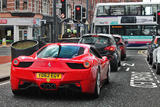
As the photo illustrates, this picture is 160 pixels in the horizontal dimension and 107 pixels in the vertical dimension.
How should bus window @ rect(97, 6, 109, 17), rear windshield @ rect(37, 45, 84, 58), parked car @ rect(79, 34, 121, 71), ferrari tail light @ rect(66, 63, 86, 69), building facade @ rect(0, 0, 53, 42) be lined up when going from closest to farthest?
ferrari tail light @ rect(66, 63, 86, 69) → rear windshield @ rect(37, 45, 84, 58) → parked car @ rect(79, 34, 121, 71) → bus window @ rect(97, 6, 109, 17) → building facade @ rect(0, 0, 53, 42)

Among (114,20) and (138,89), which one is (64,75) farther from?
(114,20)

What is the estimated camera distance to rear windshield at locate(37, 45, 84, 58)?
7662 millimetres

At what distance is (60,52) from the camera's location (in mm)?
7801

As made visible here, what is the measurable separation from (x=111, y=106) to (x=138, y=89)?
269cm

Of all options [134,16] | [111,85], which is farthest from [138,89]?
[134,16]

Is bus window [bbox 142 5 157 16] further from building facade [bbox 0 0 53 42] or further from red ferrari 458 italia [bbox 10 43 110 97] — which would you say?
red ferrari 458 italia [bbox 10 43 110 97]

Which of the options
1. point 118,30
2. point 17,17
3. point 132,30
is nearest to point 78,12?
point 118,30

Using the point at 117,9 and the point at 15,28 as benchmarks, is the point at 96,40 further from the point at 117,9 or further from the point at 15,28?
the point at 15,28

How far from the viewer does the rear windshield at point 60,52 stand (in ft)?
25.1

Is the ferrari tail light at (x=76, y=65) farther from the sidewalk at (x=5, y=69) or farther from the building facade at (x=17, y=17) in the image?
the building facade at (x=17, y=17)

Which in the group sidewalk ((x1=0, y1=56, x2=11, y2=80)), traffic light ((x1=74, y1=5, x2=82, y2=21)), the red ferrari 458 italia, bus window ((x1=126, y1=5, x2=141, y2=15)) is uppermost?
bus window ((x1=126, y1=5, x2=141, y2=15))

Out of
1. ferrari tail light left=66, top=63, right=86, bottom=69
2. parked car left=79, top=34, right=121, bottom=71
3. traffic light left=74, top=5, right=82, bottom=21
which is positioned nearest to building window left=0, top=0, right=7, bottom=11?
traffic light left=74, top=5, right=82, bottom=21

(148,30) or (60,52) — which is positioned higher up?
(60,52)

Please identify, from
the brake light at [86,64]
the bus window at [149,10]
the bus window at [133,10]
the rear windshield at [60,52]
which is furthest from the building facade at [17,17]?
the brake light at [86,64]
